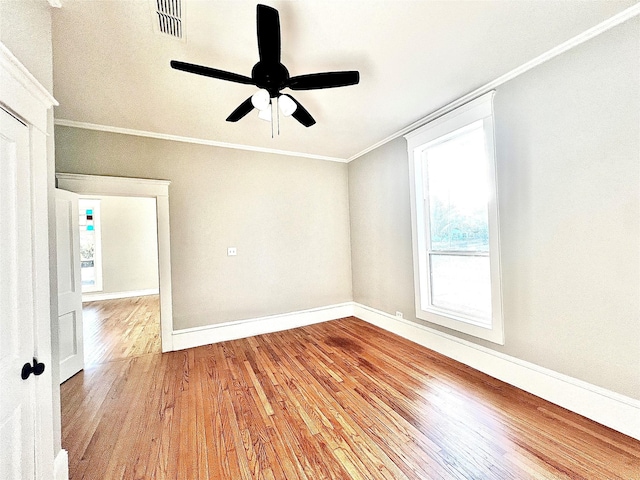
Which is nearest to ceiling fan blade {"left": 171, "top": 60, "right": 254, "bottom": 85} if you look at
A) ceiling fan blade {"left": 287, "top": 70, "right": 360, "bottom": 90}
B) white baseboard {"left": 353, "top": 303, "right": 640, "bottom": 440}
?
ceiling fan blade {"left": 287, "top": 70, "right": 360, "bottom": 90}

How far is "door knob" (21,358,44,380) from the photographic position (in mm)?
1109

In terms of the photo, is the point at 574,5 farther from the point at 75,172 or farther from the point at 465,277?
the point at 75,172

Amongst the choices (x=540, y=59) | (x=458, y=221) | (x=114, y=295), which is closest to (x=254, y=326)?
(x=458, y=221)

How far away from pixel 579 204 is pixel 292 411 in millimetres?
2711

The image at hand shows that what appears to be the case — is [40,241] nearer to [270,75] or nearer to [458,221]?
[270,75]

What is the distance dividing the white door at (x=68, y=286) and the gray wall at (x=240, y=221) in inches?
21.1

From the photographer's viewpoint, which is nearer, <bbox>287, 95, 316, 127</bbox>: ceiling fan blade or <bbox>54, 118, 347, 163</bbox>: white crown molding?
<bbox>287, 95, 316, 127</bbox>: ceiling fan blade

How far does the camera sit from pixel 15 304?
1.10 m

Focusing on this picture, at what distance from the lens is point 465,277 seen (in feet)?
9.45

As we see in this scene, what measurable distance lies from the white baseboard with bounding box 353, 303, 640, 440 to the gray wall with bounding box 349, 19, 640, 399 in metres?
0.06

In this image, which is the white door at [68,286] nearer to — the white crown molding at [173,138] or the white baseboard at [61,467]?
the white crown molding at [173,138]

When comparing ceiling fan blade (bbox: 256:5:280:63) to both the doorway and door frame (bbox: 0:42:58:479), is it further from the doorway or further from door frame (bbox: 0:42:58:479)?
the doorway

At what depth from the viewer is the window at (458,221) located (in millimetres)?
2488

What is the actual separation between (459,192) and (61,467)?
378 centimetres
